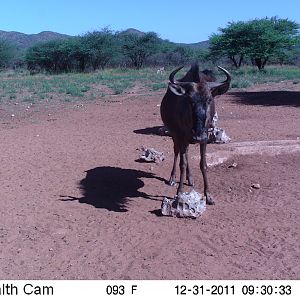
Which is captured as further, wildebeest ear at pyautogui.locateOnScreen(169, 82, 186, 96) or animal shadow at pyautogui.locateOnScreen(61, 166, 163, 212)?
animal shadow at pyautogui.locateOnScreen(61, 166, 163, 212)

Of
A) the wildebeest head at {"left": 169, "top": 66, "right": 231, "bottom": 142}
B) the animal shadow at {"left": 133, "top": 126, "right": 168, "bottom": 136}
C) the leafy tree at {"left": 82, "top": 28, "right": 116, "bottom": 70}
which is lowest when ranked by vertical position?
the animal shadow at {"left": 133, "top": 126, "right": 168, "bottom": 136}

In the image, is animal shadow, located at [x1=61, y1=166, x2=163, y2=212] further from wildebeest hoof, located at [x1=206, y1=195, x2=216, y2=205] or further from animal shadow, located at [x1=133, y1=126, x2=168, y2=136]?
animal shadow, located at [x1=133, y1=126, x2=168, y2=136]

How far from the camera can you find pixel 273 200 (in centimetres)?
722

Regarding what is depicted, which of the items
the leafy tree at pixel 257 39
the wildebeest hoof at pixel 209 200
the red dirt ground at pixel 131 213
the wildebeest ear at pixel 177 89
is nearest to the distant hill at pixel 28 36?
the leafy tree at pixel 257 39

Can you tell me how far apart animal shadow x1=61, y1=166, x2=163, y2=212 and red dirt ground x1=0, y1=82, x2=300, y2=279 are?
16 mm

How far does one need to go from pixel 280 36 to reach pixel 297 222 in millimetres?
36569

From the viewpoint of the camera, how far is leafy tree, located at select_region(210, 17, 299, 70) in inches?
1559

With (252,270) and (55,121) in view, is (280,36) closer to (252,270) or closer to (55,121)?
(55,121)

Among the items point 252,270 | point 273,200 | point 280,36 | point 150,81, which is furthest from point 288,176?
point 280,36

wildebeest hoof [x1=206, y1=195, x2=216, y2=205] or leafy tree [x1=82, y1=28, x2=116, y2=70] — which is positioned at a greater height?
leafy tree [x1=82, y1=28, x2=116, y2=70]

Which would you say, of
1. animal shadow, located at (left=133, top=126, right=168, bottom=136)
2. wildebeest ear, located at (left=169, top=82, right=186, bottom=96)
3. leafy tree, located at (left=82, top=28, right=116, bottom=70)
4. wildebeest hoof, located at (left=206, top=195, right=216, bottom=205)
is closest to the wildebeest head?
wildebeest ear, located at (left=169, top=82, right=186, bottom=96)

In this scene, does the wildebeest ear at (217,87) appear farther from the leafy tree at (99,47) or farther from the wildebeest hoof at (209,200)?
the leafy tree at (99,47)

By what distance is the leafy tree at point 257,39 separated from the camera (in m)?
39.6

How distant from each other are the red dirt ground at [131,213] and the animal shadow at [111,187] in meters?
0.02
